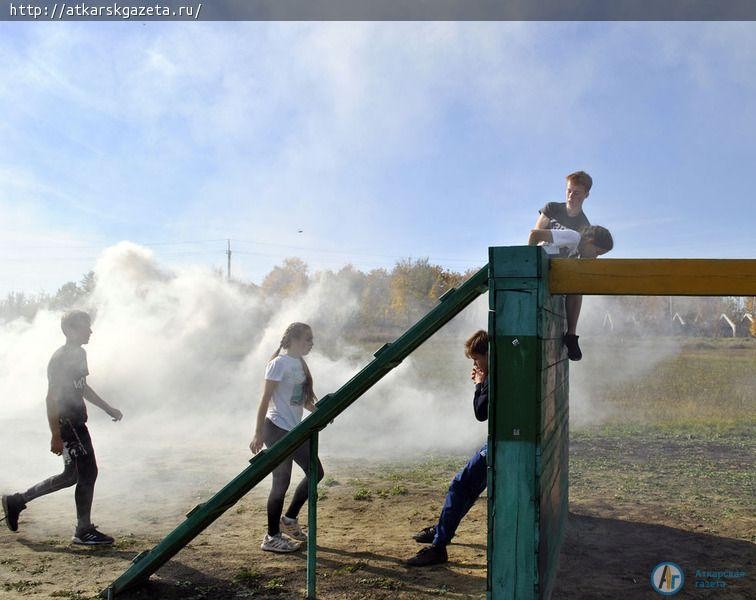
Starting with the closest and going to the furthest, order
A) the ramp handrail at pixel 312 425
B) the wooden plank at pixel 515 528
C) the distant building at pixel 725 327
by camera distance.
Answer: the wooden plank at pixel 515 528
the ramp handrail at pixel 312 425
the distant building at pixel 725 327

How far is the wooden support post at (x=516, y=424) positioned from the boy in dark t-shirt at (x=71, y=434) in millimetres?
3637

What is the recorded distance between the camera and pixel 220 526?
6055mm

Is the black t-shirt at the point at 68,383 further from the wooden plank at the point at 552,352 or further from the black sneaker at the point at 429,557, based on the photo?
the wooden plank at the point at 552,352

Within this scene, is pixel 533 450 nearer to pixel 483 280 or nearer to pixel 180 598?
pixel 483 280

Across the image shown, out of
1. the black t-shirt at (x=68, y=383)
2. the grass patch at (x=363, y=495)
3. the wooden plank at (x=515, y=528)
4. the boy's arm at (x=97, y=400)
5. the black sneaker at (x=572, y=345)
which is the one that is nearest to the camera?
the wooden plank at (x=515, y=528)

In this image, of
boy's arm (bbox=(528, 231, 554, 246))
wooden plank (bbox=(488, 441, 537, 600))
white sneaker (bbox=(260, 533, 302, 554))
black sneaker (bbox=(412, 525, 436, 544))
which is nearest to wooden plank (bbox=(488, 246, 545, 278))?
wooden plank (bbox=(488, 441, 537, 600))

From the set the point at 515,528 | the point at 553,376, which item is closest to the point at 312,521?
the point at 515,528

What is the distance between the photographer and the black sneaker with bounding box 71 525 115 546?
5.48 meters

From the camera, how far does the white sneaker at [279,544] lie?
16.9 feet

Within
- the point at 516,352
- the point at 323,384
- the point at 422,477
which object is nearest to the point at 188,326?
the point at 323,384

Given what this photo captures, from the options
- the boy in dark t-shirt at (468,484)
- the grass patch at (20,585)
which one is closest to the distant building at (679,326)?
the boy in dark t-shirt at (468,484)

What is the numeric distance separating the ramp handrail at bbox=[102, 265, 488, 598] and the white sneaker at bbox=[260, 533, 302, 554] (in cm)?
107

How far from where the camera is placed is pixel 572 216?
5223 millimetres

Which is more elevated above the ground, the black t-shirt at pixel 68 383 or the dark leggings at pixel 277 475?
the black t-shirt at pixel 68 383
